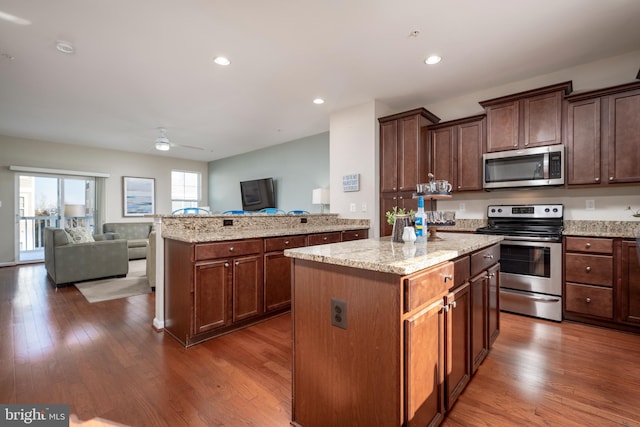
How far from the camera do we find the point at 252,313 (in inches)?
114

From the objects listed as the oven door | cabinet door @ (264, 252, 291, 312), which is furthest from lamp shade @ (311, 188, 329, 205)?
the oven door

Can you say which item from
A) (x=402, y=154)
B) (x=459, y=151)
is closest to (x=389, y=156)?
(x=402, y=154)

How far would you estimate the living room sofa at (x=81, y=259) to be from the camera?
4.39 meters

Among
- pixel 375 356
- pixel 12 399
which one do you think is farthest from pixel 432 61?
pixel 12 399

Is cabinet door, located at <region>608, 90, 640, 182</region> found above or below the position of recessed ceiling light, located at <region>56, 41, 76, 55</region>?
below

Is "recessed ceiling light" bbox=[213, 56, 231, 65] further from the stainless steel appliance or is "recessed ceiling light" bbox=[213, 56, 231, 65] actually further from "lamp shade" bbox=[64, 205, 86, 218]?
"lamp shade" bbox=[64, 205, 86, 218]

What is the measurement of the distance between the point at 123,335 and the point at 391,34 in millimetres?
3593

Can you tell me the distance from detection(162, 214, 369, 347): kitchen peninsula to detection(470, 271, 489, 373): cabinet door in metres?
1.83

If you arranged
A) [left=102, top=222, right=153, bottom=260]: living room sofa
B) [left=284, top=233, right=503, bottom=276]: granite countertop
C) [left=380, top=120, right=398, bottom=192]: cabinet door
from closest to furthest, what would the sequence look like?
[left=284, top=233, right=503, bottom=276]: granite countertop → [left=380, top=120, right=398, bottom=192]: cabinet door → [left=102, top=222, right=153, bottom=260]: living room sofa

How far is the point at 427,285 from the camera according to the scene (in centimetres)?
134

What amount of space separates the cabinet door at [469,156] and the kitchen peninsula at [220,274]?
1952 millimetres

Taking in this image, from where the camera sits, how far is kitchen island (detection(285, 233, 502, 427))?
3.99 ft

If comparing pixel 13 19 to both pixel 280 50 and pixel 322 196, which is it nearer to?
pixel 280 50

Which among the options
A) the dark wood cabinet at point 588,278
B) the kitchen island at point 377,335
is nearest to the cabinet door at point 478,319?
the kitchen island at point 377,335
